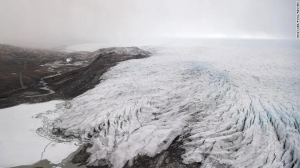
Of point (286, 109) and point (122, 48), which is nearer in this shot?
point (286, 109)

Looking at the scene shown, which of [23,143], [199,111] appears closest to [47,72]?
[23,143]

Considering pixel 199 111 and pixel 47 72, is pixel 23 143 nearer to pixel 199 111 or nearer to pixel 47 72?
pixel 199 111

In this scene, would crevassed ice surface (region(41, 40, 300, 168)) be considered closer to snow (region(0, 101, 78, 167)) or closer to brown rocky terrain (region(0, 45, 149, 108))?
snow (region(0, 101, 78, 167))

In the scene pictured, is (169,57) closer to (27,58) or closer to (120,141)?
(120,141)

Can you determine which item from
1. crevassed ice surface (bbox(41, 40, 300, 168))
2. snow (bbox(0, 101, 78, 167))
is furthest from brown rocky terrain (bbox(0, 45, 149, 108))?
snow (bbox(0, 101, 78, 167))

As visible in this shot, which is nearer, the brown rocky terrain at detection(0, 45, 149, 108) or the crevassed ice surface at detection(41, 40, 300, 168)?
the crevassed ice surface at detection(41, 40, 300, 168)

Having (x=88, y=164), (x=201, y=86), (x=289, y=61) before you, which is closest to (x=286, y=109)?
(x=201, y=86)

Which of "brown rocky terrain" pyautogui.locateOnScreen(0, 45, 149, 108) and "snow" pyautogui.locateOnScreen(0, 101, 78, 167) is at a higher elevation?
"brown rocky terrain" pyautogui.locateOnScreen(0, 45, 149, 108)
